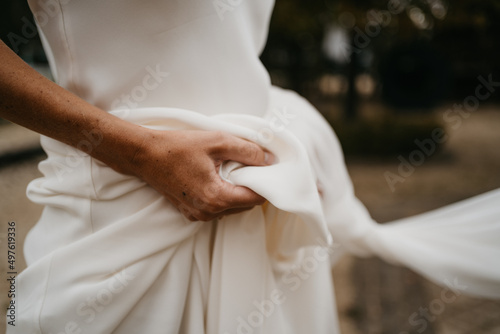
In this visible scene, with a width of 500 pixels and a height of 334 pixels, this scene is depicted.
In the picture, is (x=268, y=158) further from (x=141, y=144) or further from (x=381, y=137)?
(x=381, y=137)

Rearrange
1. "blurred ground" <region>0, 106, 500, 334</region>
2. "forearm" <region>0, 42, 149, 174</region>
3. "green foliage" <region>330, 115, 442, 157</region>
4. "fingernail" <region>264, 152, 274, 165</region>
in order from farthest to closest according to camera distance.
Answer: "green foliage" <region>330, 115, 442, 157</region> < "blurred ground" <region>0, 106, 500, 334</region> < "fingernail" <region>264, 152, 274, 165</region> < "forearm" <region>0, 42, 149, 174</region>

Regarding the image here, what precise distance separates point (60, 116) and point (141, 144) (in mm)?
189

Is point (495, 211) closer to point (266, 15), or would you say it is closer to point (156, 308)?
point (266, 15)

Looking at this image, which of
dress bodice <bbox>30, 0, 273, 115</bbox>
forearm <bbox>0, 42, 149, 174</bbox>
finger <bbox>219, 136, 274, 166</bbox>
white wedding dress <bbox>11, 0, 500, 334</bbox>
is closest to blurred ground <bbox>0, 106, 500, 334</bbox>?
white wedding dress <bbox>11, 0, 500, 334</bbox>

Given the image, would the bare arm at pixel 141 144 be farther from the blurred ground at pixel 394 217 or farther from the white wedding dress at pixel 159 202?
the blurred ground at pixel 394 217

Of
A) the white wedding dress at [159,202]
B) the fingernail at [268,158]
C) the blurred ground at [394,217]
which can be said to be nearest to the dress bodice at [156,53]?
the white wedding dress at [159,202]

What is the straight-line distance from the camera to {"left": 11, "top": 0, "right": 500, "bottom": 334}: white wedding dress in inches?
34.4

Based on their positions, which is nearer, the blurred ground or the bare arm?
the bare arm

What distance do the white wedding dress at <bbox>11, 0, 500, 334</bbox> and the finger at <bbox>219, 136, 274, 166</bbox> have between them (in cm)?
3

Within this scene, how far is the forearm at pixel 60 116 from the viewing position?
829 millimetres

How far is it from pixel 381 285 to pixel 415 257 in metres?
2.12

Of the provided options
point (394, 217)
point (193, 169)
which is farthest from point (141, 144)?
point (394, 217)

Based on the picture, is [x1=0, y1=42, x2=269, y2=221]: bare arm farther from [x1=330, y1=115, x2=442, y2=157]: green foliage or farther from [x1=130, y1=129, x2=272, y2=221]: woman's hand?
[x1=330, y1=115, x2=442, y2=157]: green foliage

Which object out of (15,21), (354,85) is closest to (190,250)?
(15,21)
